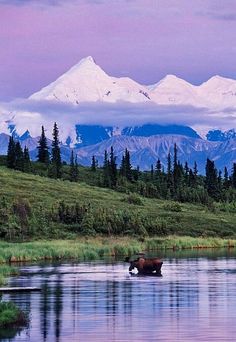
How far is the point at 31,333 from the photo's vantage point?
143 feet

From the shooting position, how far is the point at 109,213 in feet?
486

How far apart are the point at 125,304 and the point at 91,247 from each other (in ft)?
188

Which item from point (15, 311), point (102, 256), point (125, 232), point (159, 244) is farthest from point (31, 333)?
point (125, 232)

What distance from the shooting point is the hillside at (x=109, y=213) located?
458 ft

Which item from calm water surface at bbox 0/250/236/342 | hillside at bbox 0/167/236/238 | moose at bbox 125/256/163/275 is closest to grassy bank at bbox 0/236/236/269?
hillside at bbox 0/167/236/238

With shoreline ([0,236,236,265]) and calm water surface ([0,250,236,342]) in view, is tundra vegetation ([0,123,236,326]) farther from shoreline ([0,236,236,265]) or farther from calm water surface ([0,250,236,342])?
calm water surface ([0,250,236,342])

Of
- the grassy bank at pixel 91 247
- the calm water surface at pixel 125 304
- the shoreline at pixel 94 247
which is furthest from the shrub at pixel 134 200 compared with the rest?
the calm water surface at pixel 125 304

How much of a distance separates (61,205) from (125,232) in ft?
41.5

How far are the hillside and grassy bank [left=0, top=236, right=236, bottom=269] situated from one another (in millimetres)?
6726

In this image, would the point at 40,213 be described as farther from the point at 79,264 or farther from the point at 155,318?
the point at 155,318

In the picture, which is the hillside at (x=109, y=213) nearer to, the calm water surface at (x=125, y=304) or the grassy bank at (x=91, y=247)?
the grassy bank at (x=91, y=247)

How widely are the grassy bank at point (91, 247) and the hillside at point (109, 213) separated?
6.73 meters

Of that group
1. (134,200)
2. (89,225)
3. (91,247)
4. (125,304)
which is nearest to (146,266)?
(125,304)

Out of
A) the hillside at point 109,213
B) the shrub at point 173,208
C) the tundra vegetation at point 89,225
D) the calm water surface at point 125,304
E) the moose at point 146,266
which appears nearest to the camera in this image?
the calm water surface at point 125,304
